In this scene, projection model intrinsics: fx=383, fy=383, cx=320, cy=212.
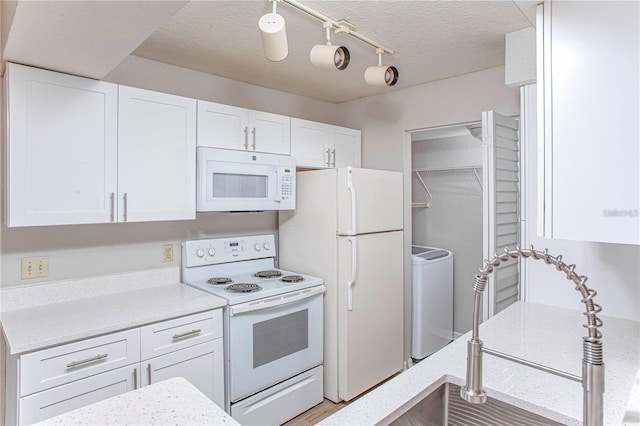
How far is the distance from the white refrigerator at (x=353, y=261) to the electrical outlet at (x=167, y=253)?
86 centimetres

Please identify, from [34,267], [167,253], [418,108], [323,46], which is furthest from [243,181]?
[418,108]

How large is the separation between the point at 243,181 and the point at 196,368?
3.78ft

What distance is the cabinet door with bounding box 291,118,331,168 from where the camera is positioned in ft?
9.35

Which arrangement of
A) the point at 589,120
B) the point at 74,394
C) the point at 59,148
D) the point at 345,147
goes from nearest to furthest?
the point at 589,120 < the point at 74,394 < the point at 59,148 < the point at 345,147

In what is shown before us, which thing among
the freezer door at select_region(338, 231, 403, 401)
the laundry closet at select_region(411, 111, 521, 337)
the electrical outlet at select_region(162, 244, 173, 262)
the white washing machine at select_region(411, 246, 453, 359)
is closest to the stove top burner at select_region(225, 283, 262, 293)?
the electrical outlet at select_region(162, 244, 173, 262)

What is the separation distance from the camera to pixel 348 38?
2223 mm

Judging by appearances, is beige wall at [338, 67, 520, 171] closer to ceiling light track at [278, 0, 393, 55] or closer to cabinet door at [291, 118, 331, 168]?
cabinet door at [291, 118, 331, 168]

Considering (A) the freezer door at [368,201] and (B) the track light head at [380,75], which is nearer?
(B) the track light head at [380,75]

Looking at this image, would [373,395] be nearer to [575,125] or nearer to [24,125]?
[575,125]

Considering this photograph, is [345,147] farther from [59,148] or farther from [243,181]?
[59,148]

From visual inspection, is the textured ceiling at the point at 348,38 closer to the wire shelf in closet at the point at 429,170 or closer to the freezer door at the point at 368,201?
the freezer door at the point at 368,201

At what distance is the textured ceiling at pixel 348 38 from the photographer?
1.87 meters

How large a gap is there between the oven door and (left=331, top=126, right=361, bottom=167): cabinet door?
1.14m

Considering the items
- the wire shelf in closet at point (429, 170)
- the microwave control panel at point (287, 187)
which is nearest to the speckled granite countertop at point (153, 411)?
the microwave control panel at point (287, 187)
